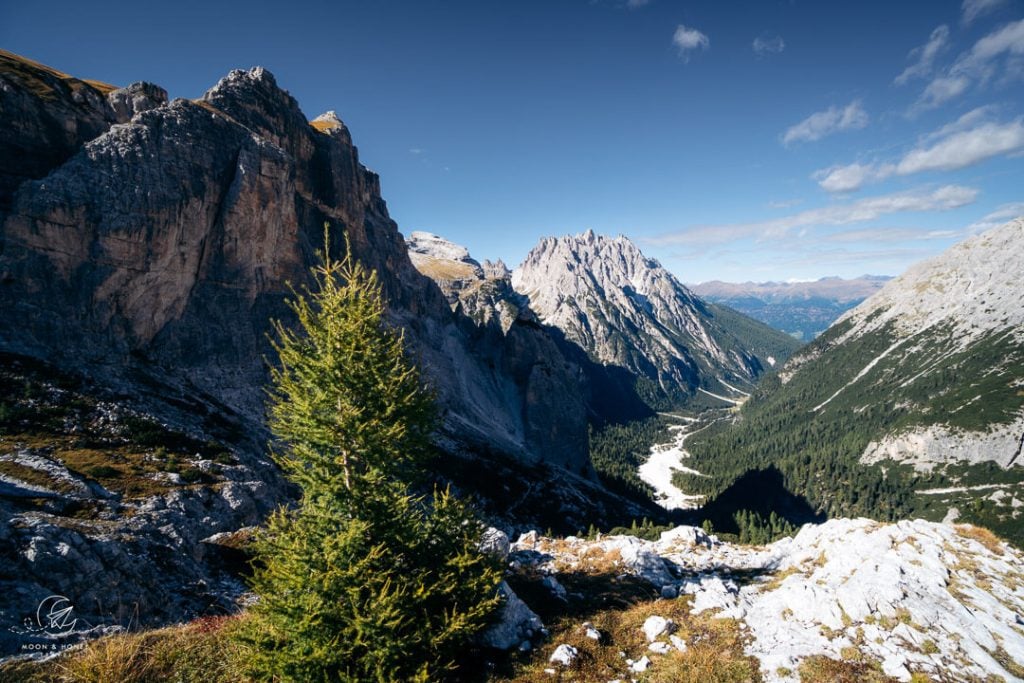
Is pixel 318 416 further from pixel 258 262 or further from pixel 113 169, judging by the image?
pixel 258 262

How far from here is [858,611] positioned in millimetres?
16781

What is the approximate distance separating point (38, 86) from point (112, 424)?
49706 mm

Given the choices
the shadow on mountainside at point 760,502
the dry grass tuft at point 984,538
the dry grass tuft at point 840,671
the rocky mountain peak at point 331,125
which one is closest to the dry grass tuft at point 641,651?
the dry grass tuft at point 840,671

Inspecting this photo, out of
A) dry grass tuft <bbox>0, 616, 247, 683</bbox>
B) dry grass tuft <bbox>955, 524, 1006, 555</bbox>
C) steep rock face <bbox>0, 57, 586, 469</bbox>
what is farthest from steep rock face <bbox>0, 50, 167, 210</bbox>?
dry grass tuft <bbox>955, 524, 1006, 555</bbox>

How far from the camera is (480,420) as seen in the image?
123562mm

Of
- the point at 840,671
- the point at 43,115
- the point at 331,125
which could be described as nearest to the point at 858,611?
the point at 840,671

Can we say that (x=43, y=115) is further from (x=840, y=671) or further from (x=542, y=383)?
(x=542, y=383)

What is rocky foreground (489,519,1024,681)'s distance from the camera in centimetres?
1443

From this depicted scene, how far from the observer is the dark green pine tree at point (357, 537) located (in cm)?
1188

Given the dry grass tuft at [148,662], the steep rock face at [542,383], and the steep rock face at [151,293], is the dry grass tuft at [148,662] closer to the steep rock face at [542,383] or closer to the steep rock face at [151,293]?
the steep rock face at [151,293]

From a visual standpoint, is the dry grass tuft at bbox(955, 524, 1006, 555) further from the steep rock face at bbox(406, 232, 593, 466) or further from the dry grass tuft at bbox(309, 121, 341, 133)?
the steep rock face at bbox(406, 232, 593, 466)

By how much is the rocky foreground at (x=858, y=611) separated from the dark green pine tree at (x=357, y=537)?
457cm

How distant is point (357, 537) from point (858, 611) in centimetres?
1983

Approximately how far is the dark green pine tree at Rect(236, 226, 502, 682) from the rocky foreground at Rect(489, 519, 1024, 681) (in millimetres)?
4566
